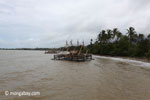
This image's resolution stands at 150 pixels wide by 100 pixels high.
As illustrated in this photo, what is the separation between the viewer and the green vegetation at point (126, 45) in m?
40.3

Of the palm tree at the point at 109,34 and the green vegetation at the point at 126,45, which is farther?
the palm tree at the point at 109,34

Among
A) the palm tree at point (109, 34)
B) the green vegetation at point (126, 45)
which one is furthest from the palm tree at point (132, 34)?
the palm tree at point (109, 34)

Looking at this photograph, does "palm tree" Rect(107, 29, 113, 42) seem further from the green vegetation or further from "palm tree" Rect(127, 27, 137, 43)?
"palm tree" Rect(127, 27, 137, 43)

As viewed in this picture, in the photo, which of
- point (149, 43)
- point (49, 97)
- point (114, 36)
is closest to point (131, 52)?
point (149, 43)

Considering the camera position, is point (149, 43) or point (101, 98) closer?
point (101, 98)

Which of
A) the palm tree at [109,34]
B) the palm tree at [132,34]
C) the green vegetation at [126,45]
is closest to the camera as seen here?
the green vegetation at [126,45]

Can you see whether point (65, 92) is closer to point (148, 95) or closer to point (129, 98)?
point (129, 98)

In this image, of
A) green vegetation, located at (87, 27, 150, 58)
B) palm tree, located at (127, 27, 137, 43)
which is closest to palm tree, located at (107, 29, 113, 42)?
green vegetation, located at (87, 27, 150, 58)

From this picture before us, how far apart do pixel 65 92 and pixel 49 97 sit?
51.2 inches

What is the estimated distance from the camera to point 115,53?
5219 centimetres

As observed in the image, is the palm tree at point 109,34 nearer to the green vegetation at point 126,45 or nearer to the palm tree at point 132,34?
the green vegetation at point 126,45

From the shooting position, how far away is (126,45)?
161ft

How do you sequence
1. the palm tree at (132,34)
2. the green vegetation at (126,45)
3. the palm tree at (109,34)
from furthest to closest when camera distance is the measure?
the palm tree at (109,34), the palm tree at (132,34), the green vegetation at (126,45)

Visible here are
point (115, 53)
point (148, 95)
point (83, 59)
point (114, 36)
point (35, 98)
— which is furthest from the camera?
point (114, 36)
